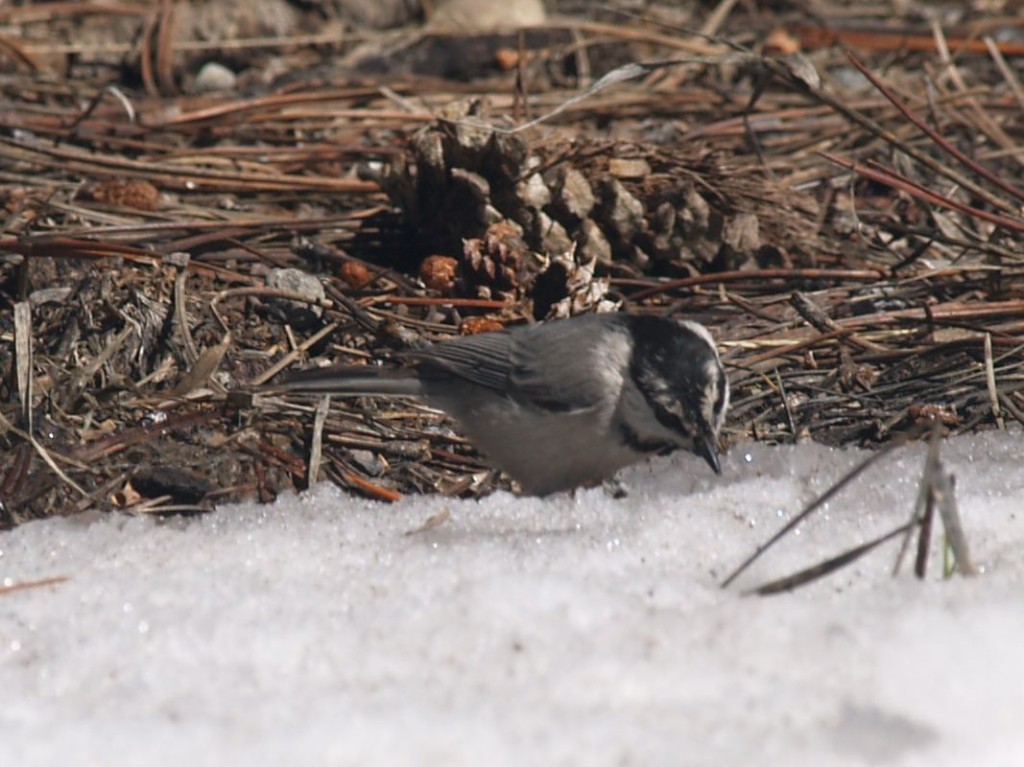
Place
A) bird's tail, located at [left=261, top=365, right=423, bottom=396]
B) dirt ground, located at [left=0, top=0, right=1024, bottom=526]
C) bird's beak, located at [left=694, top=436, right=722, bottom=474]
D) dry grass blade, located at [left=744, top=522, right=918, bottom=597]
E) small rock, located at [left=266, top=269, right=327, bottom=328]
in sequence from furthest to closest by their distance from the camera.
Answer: small rock, located at [left=266, top=269, right=327, bottom=328], dirt ground, located at [left=0, top=0, right=1024, bottom=526], bird's tail, located at [left=261, top=365, right=423, bottom=396], bird's beak, located at [left=694, top=436, right=722, bottom=474], dry grass blade, located at [left=744, top=522, right=918, bottom=597]

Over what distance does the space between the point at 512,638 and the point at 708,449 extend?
997 mm

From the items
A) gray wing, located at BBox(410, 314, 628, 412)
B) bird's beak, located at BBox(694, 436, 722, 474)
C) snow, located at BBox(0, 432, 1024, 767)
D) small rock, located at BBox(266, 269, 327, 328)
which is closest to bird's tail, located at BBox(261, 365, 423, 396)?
gray wing, located at BBox(410, 314, 628, 412)

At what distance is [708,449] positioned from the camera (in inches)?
130

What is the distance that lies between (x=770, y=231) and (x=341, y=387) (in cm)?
161

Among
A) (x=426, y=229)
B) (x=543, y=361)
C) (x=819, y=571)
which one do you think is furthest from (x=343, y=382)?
(x=819, y=571)

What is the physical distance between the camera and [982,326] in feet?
12.9

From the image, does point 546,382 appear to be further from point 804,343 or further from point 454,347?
point 804,343

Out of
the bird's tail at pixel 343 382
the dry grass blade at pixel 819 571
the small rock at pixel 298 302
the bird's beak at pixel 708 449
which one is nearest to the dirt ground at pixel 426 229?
the small rock at pixel 298 302

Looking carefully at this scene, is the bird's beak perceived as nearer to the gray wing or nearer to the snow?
the snow

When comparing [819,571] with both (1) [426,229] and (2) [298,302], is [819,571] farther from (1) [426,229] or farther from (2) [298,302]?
(1) [426,229]

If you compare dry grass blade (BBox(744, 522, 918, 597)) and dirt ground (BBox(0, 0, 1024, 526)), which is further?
dirt ground (BBox(0, 0, 1024, 526))

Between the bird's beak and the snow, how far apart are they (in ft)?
0.41

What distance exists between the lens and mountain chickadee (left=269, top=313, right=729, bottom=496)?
3352mm

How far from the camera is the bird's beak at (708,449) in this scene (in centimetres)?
328
